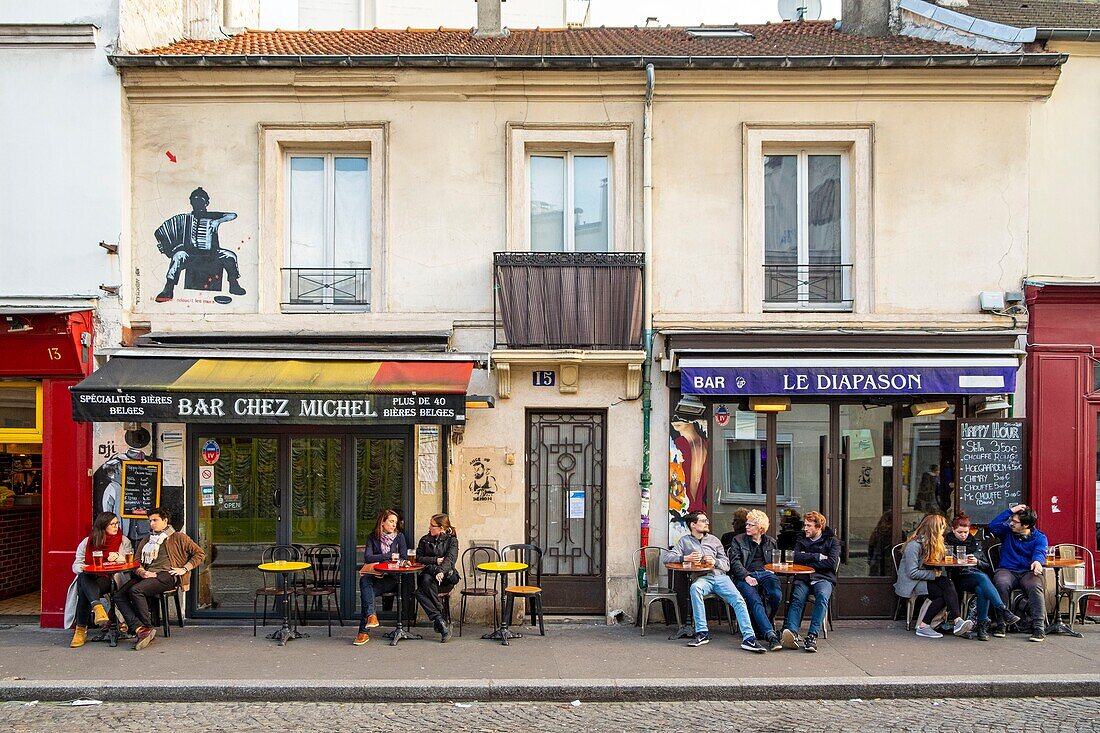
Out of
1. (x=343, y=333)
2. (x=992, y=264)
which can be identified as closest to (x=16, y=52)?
(x=343, y=333)

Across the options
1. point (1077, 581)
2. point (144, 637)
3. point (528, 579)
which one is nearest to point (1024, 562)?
point (1077, 581)

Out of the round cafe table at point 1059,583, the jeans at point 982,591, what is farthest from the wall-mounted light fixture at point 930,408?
the round cafe table at point 1059,583

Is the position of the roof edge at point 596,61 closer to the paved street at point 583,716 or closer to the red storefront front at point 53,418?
the red storefront front at point 53,418

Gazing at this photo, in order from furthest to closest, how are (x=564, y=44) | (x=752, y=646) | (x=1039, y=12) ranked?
(x=564, y=44) → (x=1039, y=12) → (x=752, y=646)

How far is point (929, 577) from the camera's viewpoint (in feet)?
33.6

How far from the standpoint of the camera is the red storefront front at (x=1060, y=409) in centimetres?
1078

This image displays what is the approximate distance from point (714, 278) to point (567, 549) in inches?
140

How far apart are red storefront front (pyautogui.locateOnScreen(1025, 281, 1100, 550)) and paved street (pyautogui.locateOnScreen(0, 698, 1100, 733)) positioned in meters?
3.29

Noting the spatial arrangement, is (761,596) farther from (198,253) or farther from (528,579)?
(198,253)

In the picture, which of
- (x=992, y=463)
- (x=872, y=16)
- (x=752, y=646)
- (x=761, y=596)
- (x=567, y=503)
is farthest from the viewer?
(x=872, y=16)

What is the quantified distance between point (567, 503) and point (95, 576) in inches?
199

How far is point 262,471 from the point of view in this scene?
35.6 ft

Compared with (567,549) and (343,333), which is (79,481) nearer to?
(343,333)

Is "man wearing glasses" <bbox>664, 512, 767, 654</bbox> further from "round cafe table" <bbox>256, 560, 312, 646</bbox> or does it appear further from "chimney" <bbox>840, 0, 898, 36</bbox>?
"chimney" <bbox>840, 0, 898, 36</bbox>
